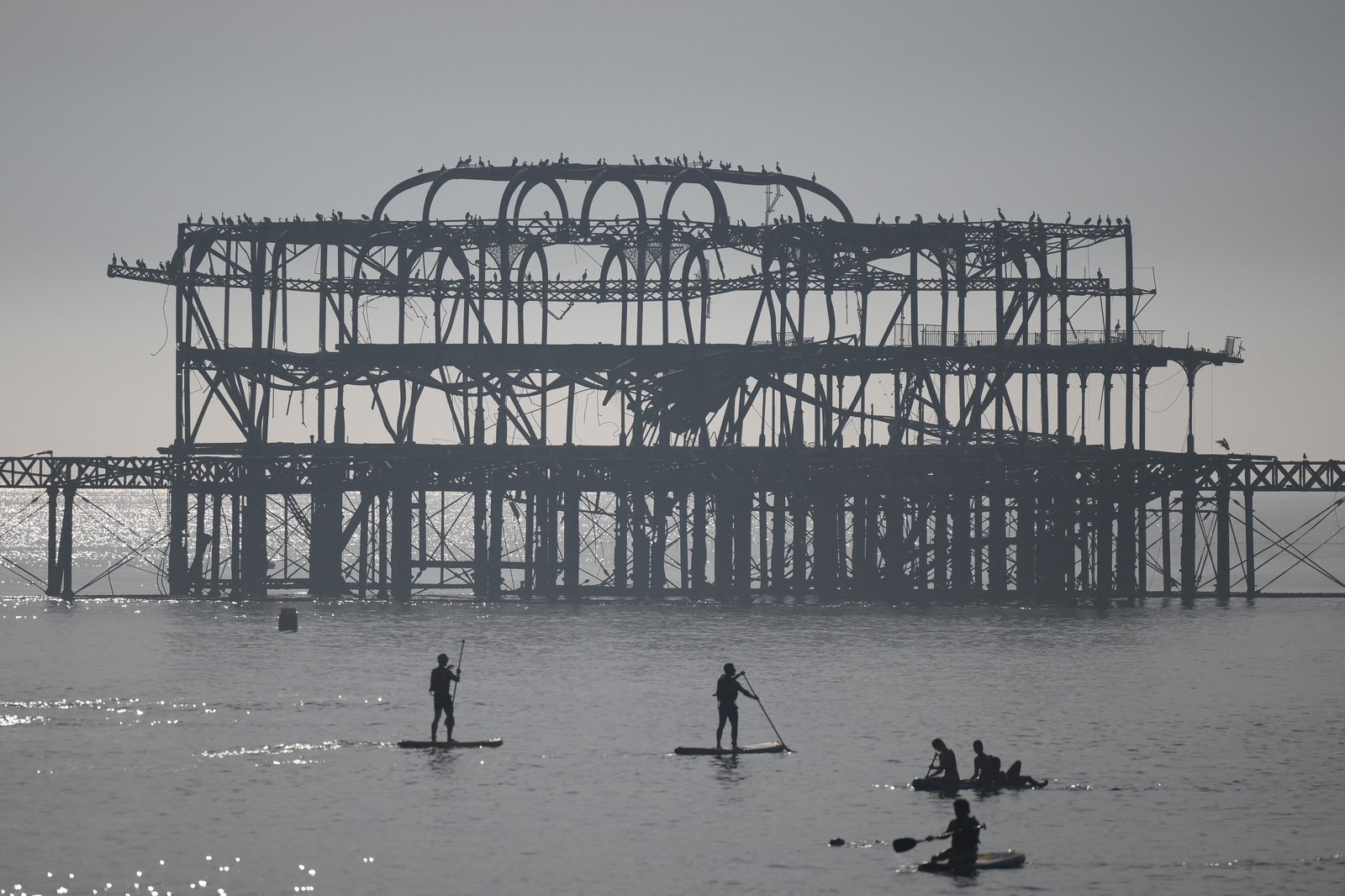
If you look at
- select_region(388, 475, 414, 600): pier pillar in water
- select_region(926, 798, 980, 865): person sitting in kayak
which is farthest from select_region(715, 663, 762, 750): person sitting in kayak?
select_region(388, 475, 414, 600): pier pillar in water

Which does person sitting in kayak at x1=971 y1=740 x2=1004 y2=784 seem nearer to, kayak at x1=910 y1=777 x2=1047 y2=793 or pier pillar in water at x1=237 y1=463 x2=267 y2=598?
kayak at x1=910 y1=777 x2=1047 y2=793

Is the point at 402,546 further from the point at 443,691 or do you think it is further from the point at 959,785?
the point at 959,785

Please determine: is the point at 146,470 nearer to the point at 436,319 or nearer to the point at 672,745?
the point at 436,319

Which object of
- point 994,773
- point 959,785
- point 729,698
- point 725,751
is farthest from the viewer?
point 725,751

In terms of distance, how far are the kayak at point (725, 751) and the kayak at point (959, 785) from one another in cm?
463

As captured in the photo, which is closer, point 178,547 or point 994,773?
point 994,773

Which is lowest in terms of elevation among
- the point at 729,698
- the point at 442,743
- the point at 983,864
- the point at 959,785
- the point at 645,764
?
the point at 983,864

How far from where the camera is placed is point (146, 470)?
80000 mm

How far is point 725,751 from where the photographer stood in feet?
116

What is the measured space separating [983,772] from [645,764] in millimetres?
6624

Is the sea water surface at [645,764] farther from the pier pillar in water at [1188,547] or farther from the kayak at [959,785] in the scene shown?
the pier pillar in water at [1188,547]

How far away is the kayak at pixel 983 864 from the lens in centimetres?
2544

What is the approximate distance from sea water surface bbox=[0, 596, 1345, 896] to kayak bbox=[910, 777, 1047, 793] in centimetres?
32

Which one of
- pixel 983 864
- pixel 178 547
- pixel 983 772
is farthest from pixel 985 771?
pixel 178 547
